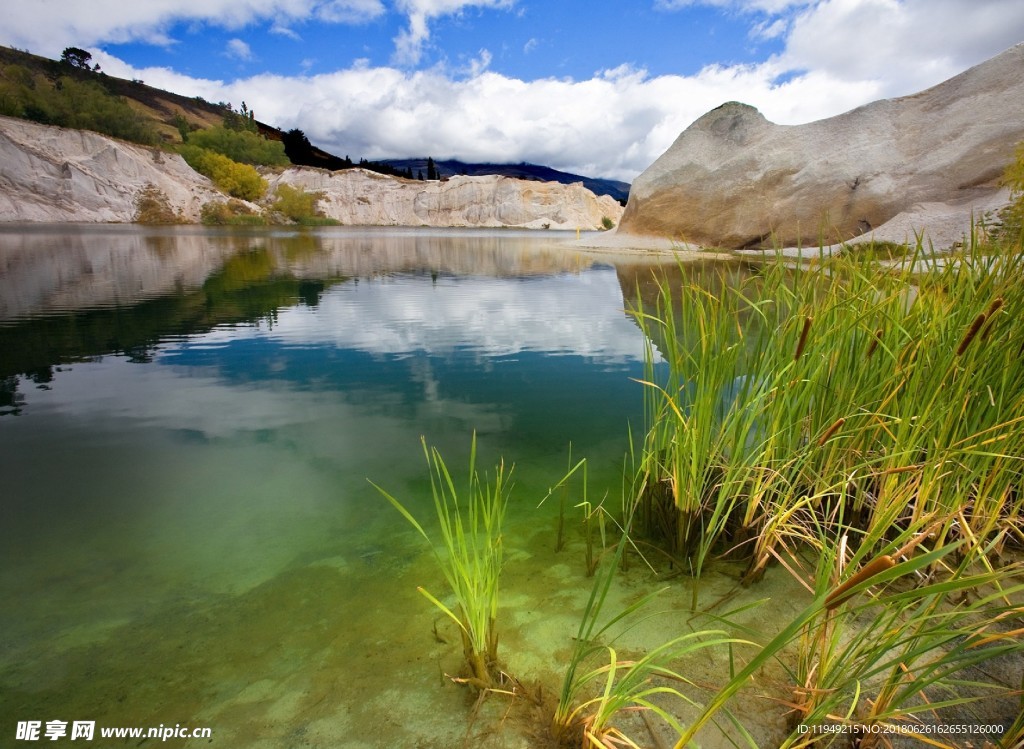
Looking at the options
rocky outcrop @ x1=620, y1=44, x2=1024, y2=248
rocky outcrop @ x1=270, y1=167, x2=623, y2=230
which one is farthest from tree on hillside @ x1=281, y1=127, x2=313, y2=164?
rocky outcrop @ x1=620, y1=44, x2=1024, y2=248

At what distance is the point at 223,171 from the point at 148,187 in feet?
44.6

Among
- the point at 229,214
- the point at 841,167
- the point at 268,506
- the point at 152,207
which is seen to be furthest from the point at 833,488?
the point at 229,214

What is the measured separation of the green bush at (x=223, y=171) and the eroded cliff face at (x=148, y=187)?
3323mm

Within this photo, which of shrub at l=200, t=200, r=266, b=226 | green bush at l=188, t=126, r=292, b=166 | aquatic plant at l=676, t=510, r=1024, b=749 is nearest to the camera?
aquatic plant at l=676, t=510, r=1024, b=749

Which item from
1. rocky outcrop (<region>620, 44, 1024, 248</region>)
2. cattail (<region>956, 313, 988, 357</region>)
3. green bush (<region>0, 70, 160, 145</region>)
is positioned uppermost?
green bush (<region>0, 70, 160, 145</region>)

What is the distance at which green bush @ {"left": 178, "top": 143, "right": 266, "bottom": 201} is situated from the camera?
5597 centimetres

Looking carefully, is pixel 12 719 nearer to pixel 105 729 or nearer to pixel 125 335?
pixel 105 729

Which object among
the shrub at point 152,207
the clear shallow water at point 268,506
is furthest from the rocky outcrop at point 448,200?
the clear shallow water at point 268,506

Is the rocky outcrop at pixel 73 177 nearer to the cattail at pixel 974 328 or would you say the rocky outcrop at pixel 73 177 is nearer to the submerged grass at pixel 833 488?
the submerged grass at pixel 833 488

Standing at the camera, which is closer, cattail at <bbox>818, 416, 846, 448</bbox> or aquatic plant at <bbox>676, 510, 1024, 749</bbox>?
aquatic plant at <bbox>676, 510, 1024, 749</bbox>

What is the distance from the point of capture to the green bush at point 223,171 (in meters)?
56.0

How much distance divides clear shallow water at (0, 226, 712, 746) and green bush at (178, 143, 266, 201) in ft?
188

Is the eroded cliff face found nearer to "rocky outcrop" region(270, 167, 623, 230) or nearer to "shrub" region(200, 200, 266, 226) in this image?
"rocky outcrop" region(270, 167, 623, 230)

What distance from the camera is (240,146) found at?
6794 cm
